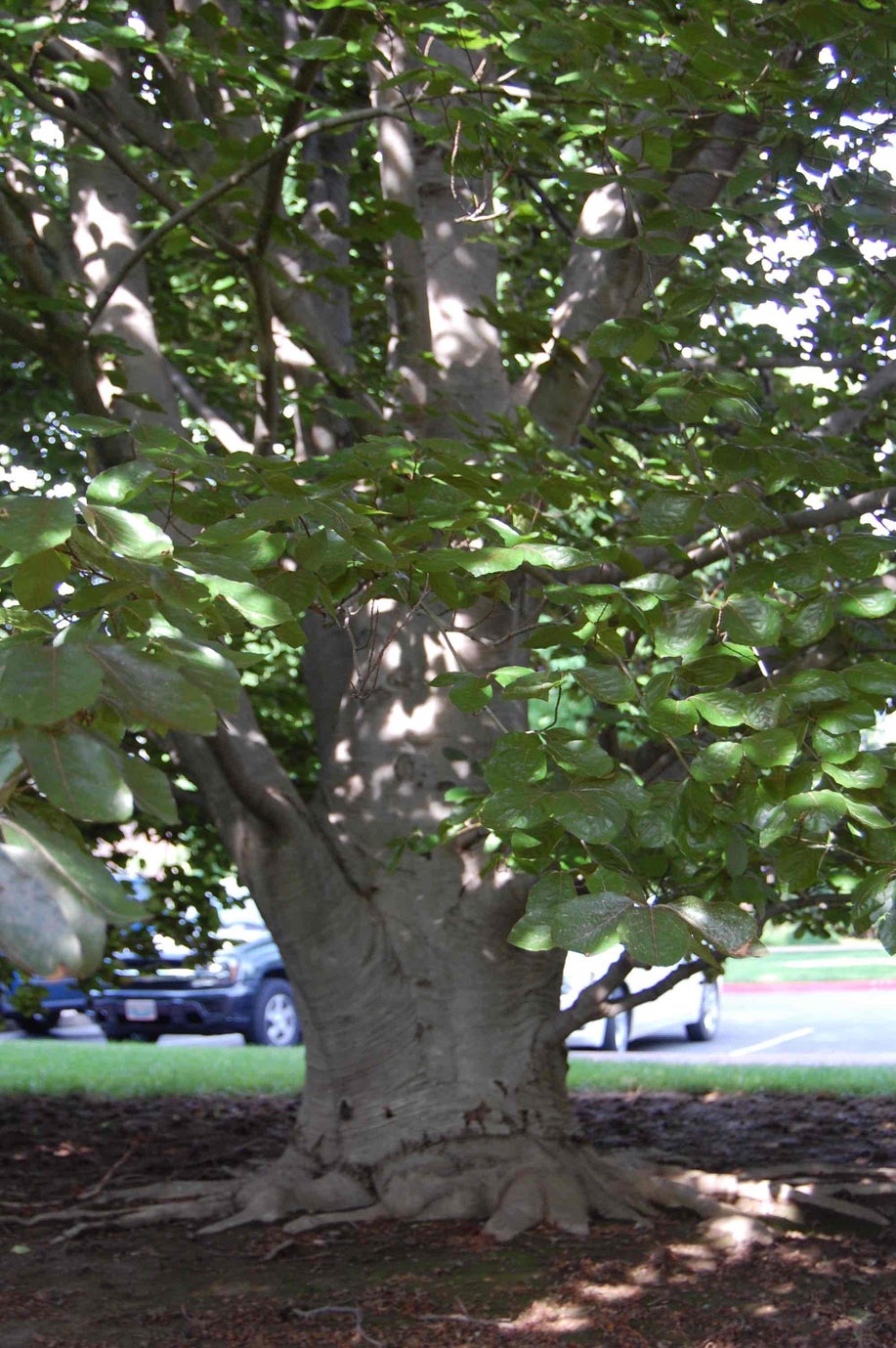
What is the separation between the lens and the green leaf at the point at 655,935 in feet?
5.97

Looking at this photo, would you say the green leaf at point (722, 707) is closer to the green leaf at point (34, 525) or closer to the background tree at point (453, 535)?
the background tree at point (453, 535)

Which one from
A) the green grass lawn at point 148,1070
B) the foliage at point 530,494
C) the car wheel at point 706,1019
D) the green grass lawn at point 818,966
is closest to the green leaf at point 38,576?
the foliage at point 530,494

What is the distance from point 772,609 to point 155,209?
6085 millimetres

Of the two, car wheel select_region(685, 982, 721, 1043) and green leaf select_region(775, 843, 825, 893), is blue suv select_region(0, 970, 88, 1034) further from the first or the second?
green leaf select_region(775, 843, 825, 893)

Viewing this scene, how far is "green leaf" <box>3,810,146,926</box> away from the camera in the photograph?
1.20 m

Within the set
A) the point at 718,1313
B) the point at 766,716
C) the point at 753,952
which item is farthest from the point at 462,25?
the point at 718,1313

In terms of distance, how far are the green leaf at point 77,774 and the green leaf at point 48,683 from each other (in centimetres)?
3

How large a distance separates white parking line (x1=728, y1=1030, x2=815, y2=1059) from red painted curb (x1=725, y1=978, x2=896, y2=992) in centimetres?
552

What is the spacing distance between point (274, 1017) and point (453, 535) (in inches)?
439

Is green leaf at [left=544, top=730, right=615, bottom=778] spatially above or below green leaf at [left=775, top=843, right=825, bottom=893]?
above

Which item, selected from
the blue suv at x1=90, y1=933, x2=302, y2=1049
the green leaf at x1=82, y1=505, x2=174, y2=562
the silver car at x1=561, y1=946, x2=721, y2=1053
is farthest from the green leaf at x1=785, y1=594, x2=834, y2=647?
the blue suv at x1=90, y1=933, x2=302, y2=1049

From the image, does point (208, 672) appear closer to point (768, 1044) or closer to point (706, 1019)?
point (768, 1044)

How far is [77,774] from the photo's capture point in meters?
1.33

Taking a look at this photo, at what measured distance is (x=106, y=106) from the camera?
5059mm
